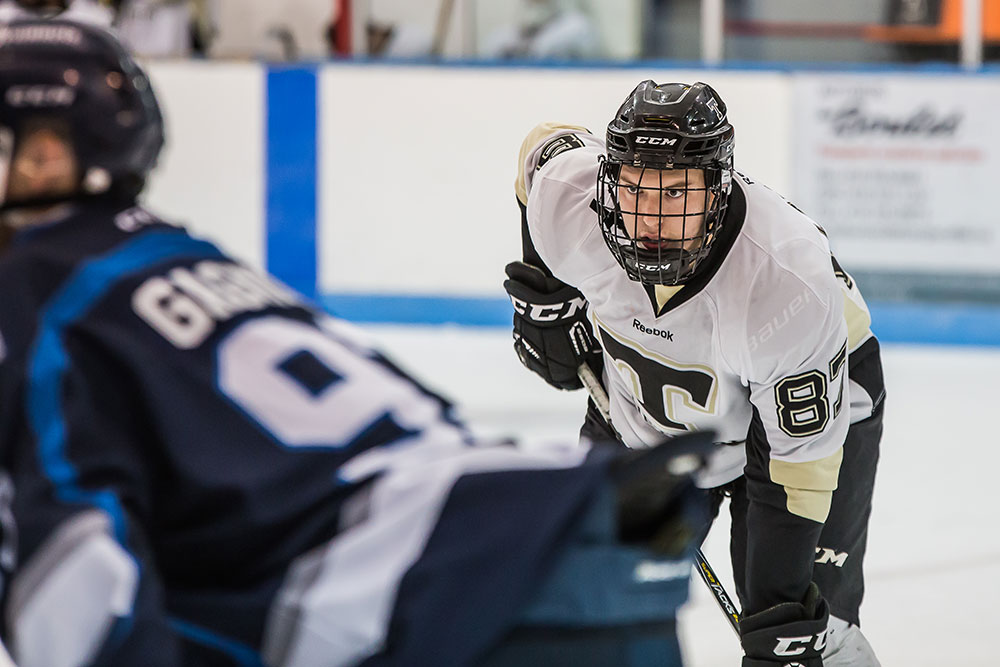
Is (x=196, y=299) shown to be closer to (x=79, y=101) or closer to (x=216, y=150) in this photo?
(x=79, y=101)

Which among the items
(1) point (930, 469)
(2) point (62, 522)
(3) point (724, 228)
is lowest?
(1) point (930, 469)

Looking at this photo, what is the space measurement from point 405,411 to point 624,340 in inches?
37.8

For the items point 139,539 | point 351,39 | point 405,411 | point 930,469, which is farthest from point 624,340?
point 351,39

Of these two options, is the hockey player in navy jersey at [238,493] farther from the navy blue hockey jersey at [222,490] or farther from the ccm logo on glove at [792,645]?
the ccm logo on glove at [792,645]

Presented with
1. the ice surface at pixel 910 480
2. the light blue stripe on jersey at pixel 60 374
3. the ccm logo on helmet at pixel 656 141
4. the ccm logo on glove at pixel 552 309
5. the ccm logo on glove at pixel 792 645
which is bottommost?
the ice surface at pixel 910 480

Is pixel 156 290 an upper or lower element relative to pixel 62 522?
upper

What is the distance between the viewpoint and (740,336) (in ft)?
6.24

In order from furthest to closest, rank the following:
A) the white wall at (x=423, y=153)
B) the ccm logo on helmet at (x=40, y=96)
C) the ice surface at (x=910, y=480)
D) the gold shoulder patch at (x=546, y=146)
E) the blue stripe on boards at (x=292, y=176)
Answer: the blue stripe on boards at (x=292, y=176)
the white wall at (x=423, y=153)
the ice surface at (x=910, y=480)
the gold shoulder patch at (x=546, y=146)
the ccm logo on helmet at (x=40, y=96)

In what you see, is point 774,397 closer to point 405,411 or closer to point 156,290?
point 405,411

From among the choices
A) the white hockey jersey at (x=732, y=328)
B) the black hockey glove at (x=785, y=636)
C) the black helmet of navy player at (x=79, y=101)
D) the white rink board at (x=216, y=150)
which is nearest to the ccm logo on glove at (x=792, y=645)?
the black hockey glove at (x=785, y=636)

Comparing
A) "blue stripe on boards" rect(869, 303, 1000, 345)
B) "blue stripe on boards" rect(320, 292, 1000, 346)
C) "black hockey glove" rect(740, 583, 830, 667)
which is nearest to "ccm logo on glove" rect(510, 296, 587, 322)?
"black hockey glove" rect(740, 583, 830, 667)

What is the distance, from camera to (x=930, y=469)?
3.67 m

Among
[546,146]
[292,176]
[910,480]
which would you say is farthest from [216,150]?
[546,146]

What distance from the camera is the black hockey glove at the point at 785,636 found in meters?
1.85
